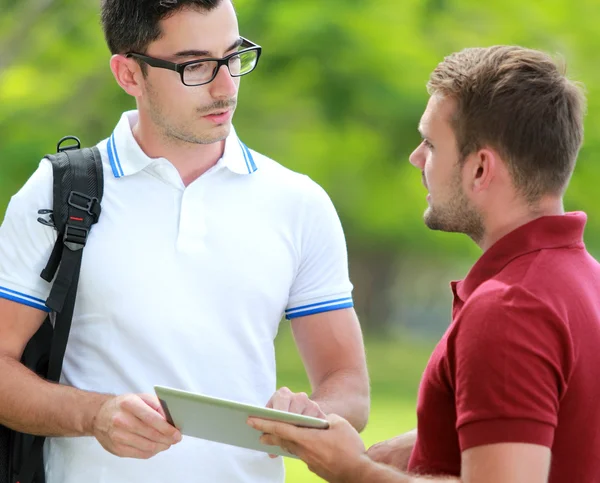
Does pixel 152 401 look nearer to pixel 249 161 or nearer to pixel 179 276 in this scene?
pixel 179 276

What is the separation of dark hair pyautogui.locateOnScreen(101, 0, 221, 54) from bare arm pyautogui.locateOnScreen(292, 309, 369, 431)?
3.15 ft

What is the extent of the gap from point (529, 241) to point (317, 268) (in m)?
1.03

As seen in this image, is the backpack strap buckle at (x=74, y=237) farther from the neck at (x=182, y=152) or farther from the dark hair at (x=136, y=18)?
the dark hair at (x=136, y=18)

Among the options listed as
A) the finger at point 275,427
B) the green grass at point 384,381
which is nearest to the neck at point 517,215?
the finger at point 275,427

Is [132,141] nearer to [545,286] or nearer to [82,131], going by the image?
[545,286]

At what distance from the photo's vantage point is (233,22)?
3230 mm

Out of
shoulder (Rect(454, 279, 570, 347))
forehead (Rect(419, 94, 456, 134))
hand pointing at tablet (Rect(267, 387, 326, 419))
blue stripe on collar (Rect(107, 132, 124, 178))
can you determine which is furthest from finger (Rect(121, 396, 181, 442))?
forehead (Rect(419, 94, 456, 134))

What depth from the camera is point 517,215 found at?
2.41 meters

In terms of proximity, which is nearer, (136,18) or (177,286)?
(177,286)

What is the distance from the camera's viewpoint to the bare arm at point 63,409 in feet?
8.92

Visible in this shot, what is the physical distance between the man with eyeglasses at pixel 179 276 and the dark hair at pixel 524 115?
2.93 ft

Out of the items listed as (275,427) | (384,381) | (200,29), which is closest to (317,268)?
(200,29)

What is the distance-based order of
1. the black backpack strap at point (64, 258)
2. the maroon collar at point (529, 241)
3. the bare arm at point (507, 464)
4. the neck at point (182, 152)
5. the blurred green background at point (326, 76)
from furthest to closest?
the blurred green background at point (326, 76), the neck at point (182, 152), the black backpack strap at point (64, 258), the maroon collar at point (529, 241), the bare arm at point (507, 464)

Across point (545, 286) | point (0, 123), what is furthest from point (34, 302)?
point (0, 123)
